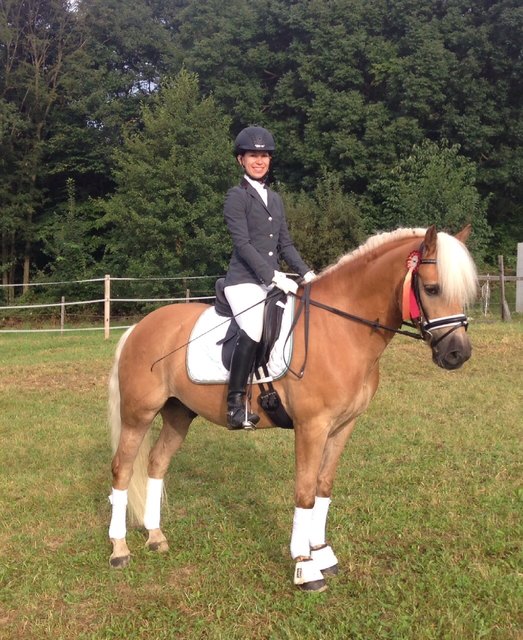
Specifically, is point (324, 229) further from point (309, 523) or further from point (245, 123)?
point (309, 523)

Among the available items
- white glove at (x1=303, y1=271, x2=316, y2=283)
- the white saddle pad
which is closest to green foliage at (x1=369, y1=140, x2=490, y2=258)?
white glove at (x1=303, y1=271, x2=316, y2=283)

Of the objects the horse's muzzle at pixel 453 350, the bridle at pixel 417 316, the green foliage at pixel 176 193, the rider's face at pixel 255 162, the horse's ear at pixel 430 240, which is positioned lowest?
the horse's muzzle at pixel 453 350

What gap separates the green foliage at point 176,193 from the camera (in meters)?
24.7

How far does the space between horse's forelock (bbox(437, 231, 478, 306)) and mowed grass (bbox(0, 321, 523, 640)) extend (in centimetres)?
193

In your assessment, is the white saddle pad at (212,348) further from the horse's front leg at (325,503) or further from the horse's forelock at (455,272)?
the horse's forelock at (455,272)

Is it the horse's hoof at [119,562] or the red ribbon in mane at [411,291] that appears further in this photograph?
the horse's hoof at [119,562]

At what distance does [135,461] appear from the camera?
4848 mm

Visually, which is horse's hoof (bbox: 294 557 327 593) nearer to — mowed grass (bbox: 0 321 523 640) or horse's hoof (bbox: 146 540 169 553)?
mowed grass (bbox: 0 321 523 640)

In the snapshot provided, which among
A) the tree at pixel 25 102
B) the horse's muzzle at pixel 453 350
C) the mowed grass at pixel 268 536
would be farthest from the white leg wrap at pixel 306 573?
the tree at pixel 25 102

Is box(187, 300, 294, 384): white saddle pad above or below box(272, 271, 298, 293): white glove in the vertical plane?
below

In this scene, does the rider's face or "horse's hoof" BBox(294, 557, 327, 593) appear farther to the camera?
the rider's face

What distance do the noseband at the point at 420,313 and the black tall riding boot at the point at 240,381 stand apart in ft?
3.54

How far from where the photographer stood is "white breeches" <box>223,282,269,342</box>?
3893mm

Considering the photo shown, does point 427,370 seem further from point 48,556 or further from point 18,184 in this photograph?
point 18,184
